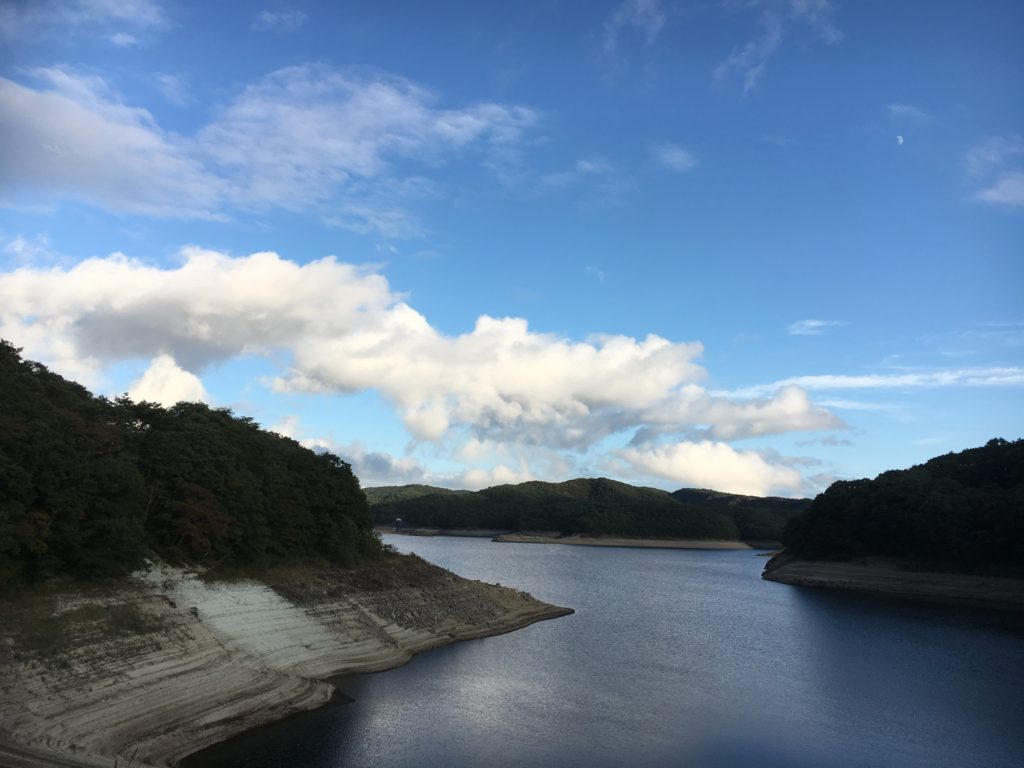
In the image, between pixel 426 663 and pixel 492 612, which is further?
pixel 492 612

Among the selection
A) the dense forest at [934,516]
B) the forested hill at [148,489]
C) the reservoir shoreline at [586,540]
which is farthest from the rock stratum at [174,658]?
the reservoir shoreline at [586,540]

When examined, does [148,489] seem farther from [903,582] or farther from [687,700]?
[903,582]

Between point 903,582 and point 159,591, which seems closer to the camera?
point 159,591

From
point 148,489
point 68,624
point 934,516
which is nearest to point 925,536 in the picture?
point 934,516

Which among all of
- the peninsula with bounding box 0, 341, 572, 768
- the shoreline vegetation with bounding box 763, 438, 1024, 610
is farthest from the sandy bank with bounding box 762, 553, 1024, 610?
the peninsula with bounding box 0, 341, 572, 768

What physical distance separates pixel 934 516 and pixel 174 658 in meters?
84.1

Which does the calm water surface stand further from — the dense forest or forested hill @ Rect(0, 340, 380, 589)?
the dense forest

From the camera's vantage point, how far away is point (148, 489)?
3553cm

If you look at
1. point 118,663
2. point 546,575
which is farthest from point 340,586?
point 546,575

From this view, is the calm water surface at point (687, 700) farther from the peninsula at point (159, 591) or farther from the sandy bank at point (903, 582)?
the sandy bank at point (903, 582)

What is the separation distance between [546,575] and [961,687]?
61726mm

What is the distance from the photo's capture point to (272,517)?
4331cm

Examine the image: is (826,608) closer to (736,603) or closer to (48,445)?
(736,603)

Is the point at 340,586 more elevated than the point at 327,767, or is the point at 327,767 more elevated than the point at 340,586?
the point at 340,586
